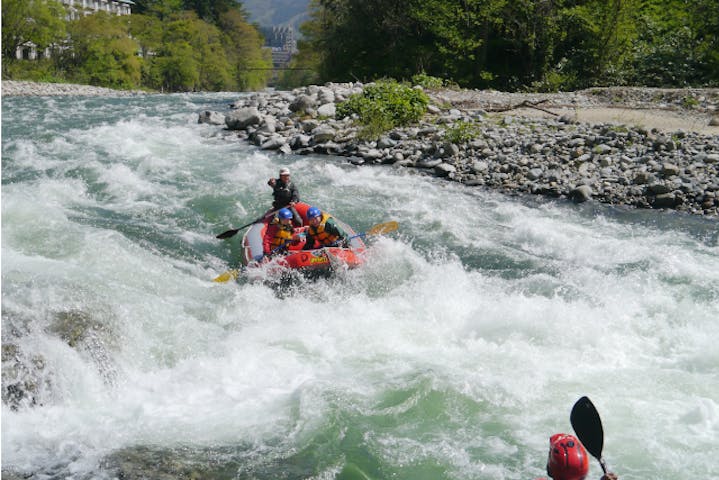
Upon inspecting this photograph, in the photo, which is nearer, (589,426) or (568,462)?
→ (568,462)

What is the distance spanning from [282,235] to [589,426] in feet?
17.2

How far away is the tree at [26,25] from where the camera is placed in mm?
42438

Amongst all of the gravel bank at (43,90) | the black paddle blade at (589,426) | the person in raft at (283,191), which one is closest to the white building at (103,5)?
the gravel bank at (43,90)

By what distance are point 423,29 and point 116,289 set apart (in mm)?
21417

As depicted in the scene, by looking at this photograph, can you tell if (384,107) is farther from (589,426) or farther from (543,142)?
(589,426)

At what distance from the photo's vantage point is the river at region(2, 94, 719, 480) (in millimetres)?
4691

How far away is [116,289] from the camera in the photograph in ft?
21.9

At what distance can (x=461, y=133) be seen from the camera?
43.8 feet

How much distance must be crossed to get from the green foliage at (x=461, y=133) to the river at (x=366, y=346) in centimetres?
311

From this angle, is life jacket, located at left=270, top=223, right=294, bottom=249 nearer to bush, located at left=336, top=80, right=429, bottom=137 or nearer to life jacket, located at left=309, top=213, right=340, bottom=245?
life jacket, located at left=309, top=213, right=340, bottom=245

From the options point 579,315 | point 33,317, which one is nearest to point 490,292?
point 579,315

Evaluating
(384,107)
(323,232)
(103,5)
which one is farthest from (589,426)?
(103,5)

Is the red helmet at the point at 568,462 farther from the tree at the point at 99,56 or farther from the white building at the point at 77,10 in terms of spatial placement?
the white building at the point at 77,10

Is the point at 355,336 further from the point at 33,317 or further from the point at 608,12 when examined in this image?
the point at 608,12
